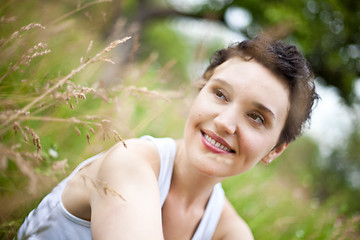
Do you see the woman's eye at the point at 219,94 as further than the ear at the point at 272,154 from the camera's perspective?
No

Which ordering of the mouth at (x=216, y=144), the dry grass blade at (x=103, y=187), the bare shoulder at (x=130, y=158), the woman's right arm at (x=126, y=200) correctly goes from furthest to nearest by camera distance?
the mouth at (x=216, y=144), the bare shoulder at (x=130, y=158), the woman's right arm at (x=126, y=200), the dry grass blade at (x=103, y=187)

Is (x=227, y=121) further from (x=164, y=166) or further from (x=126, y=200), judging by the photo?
(x=126, y=200)

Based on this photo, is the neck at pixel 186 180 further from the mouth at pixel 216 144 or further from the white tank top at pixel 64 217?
the mouth at pixel 216 144

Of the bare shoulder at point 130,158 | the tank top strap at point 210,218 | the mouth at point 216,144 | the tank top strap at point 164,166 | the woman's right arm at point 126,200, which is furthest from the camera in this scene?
the tank top strap at point 210,218

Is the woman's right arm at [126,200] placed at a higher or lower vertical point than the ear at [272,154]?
higher

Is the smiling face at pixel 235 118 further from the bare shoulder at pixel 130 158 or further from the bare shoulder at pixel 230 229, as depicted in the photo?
the bare shoulder at pixel 230 229

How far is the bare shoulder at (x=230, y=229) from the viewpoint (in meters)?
1.52

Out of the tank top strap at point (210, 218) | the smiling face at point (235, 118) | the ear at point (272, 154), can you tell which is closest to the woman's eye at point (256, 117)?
the smiling face at point (235, 118)

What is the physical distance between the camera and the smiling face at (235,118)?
4.00ft

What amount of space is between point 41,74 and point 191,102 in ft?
2.91

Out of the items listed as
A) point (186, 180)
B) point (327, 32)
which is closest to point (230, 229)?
point (186, 180)

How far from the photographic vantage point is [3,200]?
1.11m

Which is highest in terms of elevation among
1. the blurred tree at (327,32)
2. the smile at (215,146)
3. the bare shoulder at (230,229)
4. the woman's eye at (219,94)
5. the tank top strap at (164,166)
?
the woman's eye at (219,94)

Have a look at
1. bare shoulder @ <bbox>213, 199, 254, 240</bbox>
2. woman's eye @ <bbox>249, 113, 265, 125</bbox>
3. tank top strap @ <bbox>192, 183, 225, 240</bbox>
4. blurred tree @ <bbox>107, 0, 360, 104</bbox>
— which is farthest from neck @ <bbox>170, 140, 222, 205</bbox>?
blurred tree @ <bbox>107, 0, 360, 104</bbox>
